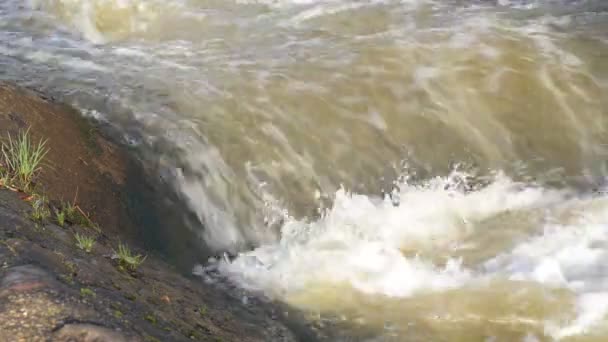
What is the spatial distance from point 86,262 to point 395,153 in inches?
116

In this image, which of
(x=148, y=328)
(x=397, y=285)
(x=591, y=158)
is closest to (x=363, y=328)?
(x=397, y=285)

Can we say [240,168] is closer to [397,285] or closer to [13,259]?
[397,285]

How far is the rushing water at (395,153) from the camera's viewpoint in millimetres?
4125

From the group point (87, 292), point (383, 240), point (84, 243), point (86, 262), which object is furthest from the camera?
point (383, 240)

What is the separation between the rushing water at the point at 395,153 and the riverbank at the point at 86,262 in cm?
45

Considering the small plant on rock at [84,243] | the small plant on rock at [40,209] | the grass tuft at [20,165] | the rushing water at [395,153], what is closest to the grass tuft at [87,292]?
the small plant on rock at [84,243]

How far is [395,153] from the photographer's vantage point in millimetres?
5379

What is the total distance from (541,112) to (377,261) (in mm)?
2172

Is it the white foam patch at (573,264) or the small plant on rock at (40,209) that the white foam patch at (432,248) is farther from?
the small plant on rock at (40,209)

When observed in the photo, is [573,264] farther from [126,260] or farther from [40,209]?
[40,209]

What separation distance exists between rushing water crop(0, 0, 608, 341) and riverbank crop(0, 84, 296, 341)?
1.49 ft

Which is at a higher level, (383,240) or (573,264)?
(573,264)

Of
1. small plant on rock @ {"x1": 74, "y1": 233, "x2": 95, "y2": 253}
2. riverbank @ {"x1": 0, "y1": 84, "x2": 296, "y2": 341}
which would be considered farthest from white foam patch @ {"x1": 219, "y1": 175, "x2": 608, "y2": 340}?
small plant on rock @ {"x1": 74, "y1": 233, "x2": 95, "y2": 253}

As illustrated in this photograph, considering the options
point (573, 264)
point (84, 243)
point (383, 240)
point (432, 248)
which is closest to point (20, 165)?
point (84, 243)
